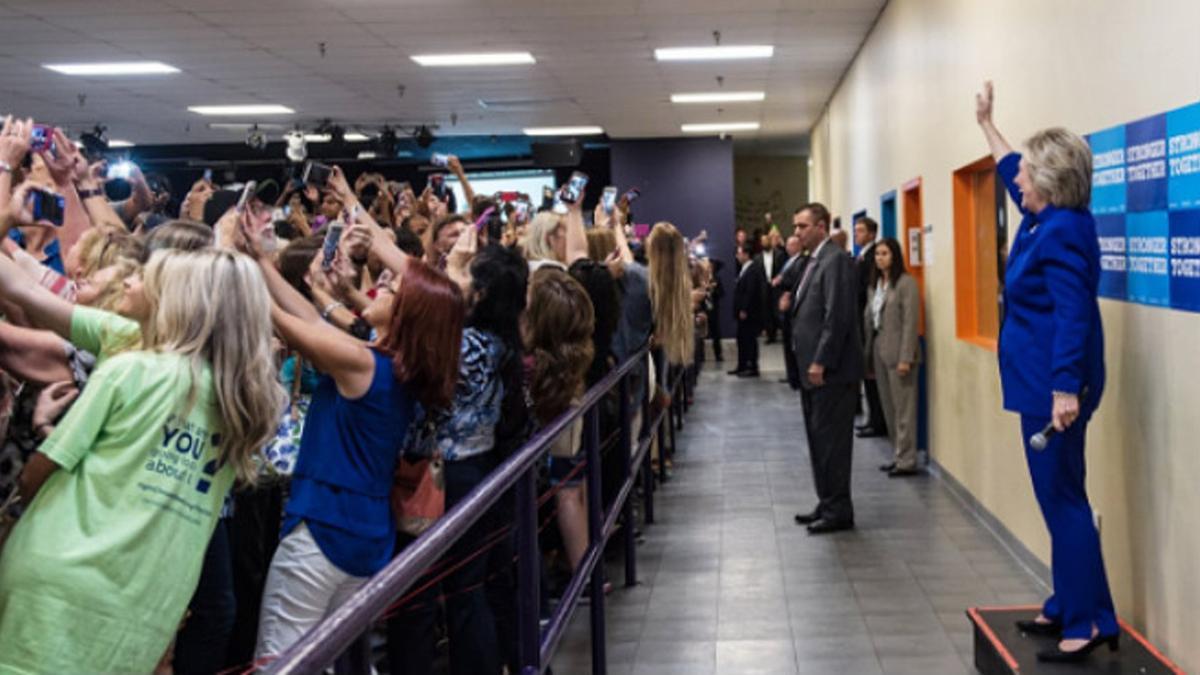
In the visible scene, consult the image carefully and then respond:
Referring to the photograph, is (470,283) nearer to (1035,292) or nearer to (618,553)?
(1035,292)

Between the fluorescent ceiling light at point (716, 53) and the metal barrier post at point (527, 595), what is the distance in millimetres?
8894

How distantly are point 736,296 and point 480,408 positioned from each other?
10.8m

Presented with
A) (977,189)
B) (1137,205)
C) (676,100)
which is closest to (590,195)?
(676,100)

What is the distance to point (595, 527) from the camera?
12.5ft

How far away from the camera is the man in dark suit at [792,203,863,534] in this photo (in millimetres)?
5863

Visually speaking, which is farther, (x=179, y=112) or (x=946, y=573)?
(x=179, y=112)

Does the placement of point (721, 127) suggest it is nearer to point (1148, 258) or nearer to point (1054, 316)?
point (1148, 258)

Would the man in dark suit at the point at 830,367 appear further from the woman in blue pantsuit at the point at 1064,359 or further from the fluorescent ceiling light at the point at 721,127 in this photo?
the fluorescent ceiling light at the point at 721,127

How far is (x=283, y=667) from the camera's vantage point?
116 centimetres

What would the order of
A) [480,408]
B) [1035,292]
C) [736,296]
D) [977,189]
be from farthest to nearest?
1. [736,296]
2. [977,189]
3. [1035,292]
4. [480,408]

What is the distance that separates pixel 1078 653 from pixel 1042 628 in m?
0.26

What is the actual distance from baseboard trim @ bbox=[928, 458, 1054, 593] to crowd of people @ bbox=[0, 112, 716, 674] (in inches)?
76.7

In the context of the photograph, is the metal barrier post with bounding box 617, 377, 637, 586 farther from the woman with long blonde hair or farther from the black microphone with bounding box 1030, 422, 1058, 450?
the black microphone with bounding box 1030, 422, 1058, 450

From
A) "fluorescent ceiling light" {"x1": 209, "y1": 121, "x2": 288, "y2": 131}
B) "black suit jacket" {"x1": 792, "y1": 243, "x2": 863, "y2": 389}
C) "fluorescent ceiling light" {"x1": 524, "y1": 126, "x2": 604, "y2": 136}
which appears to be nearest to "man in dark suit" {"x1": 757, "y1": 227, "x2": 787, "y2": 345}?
"fluorescent ceiling light" {"x1": 524, "y1": 126, "x2": 604, "y2": 136}
